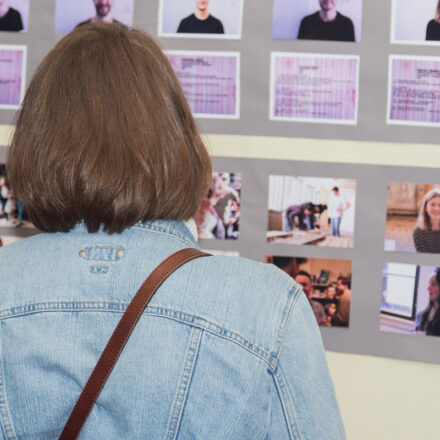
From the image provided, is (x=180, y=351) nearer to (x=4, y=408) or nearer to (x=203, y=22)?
(x=4, y=408)

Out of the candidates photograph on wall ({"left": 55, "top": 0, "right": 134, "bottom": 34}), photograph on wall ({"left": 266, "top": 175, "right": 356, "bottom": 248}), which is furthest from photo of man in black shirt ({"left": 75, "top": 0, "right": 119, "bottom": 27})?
photograph on wall ({"left": 266, "top": 175, "right": 356, "bottom": 248})

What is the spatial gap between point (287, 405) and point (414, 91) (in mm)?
629

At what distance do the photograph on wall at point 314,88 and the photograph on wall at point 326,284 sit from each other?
251 millimetres

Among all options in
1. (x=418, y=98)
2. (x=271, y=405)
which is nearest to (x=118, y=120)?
(x=271, y=405)

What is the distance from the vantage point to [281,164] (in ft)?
3.31

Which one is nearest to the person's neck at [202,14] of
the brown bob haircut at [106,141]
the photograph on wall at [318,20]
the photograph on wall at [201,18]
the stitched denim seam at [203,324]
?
the photograph on wall at [201,18]

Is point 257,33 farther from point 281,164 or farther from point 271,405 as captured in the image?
point 271,405

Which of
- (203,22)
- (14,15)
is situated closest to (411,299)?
(203,22)

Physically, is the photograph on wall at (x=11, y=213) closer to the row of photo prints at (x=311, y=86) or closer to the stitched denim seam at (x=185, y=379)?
the row of photo prints at (x=311, y=86)

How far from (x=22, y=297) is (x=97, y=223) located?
108mm

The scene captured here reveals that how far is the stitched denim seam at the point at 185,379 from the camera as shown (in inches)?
22.0

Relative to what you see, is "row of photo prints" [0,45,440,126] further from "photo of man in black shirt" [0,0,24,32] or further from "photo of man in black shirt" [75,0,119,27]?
"photo of man in black shirt" [0,0,24,32]

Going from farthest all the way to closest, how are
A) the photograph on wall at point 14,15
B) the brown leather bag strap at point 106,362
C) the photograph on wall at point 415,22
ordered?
the photograph on wall at point 14,15
the photograph on wall at point 415,22
the brown leather bag strap at point 106,362

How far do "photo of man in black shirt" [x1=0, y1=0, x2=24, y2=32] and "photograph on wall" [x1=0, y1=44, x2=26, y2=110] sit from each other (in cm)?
3
